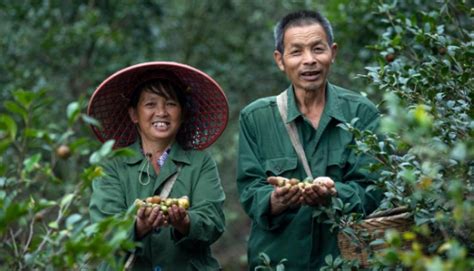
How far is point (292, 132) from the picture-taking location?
4.21 meters

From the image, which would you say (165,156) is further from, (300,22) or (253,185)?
(300,22)

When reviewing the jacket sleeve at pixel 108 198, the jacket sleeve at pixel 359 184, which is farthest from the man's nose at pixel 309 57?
the jacket sleeve at pixel 108 198

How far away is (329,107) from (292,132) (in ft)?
0.72

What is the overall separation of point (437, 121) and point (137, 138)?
1757 mm

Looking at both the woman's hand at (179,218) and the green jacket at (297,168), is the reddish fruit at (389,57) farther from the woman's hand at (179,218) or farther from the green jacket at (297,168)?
the woman's hand at (179,218)

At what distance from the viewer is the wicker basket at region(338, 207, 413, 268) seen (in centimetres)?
348

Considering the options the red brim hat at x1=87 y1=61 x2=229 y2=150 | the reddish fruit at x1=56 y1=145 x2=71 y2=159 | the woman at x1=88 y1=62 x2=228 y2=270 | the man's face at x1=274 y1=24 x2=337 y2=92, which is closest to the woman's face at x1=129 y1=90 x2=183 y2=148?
the woman at x1=88 y1=62 x2=228 y2=270

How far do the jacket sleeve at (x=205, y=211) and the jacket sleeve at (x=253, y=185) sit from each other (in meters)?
0.13

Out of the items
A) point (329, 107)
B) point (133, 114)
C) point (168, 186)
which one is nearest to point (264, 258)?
point (168, 186)

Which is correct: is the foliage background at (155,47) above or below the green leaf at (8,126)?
below

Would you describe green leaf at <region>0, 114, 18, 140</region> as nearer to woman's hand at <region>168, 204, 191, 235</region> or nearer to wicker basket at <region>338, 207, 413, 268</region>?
woman's hand at <region>168, 204, 191, 235</region>

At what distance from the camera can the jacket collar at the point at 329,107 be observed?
4.19m

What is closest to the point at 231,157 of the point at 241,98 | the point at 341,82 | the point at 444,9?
the point at 241,98

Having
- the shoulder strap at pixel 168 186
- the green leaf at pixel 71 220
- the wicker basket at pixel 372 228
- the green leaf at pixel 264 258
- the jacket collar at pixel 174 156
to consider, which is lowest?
the green leaf at pixel 264 258
